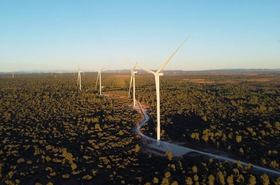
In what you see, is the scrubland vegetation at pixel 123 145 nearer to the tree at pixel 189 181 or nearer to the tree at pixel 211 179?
the tree at pixel 211 179

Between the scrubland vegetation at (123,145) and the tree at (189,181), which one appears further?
the scrubland vegetation at (123,145)

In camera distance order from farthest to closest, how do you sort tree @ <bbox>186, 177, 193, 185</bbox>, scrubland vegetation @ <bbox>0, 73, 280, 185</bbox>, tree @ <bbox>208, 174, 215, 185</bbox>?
scrubland vegetation @ <bbox>0, 73, 280, 185</bbox>, tree @ <bbox>208, 174, 215, 185</bbox>, tree @ <bbox>186, 177, 193, 185</bbox>

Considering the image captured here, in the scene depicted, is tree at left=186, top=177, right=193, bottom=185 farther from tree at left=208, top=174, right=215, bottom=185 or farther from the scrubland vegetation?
tree at left=208, top=174, right=215, bottom=185

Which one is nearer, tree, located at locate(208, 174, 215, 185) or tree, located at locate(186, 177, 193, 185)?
tree, located at locate(186, 177, 193, 185)

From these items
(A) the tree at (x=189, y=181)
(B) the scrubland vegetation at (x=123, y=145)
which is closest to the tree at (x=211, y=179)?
(B) the scrubland vegetation at (x=123, y=145)

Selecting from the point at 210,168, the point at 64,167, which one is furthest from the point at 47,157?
the point at 210,168

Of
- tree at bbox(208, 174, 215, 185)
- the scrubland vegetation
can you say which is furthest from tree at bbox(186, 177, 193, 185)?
tree at bbox(208, 174, 215, 185)

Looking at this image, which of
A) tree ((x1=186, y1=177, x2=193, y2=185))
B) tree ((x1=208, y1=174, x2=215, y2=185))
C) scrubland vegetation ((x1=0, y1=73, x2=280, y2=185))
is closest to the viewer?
tree ((x1=186, y1=177, x2=193, y2=185))

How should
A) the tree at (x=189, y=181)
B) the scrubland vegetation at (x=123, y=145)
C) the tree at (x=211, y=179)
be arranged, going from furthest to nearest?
1. the scrubland vegetation at (x=123, y=145)
2. the tree at (x=211, y=179)
3. the tree at (x=189, y=181)

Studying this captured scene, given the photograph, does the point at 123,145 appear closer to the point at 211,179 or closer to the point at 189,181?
the point at 189,181

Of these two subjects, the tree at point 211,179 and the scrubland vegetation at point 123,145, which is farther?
the scrubland vegetation at point 123,145

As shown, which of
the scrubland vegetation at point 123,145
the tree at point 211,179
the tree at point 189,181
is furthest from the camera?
the scrubland vegetation at point 123,145

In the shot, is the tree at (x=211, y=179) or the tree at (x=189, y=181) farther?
the tree at (x=211, y=179)
